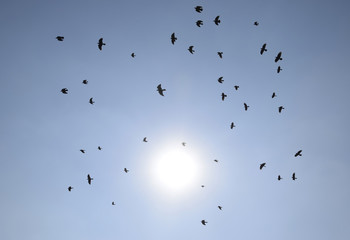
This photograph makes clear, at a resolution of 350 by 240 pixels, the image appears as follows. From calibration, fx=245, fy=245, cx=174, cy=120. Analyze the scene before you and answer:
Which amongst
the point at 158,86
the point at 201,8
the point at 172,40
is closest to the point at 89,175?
the point at 158,86

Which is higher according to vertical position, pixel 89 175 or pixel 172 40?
pixel 172 40

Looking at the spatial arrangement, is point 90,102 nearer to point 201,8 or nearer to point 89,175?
point 89,175

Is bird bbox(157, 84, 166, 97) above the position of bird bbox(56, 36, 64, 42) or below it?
below

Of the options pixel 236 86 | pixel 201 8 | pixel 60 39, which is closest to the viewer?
pixel 201 8

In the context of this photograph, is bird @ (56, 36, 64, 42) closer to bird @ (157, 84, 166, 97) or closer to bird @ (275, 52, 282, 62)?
bird @ (157, 84, 166, 97)

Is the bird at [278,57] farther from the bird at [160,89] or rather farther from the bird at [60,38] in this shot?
the bird at [60,38]

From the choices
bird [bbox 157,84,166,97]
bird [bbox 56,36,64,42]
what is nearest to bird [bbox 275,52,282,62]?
bird [bbox 157,84,166,97]

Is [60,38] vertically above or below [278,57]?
above

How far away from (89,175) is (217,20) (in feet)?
73.3

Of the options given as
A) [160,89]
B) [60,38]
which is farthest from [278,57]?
[60,38]

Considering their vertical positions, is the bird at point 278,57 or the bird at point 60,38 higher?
the bird at point 60,38

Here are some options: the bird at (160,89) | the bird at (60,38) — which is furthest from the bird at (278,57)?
the bird at (60,38)

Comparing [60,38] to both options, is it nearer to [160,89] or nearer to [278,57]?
[160,89]

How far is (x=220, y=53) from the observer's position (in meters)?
26.7
